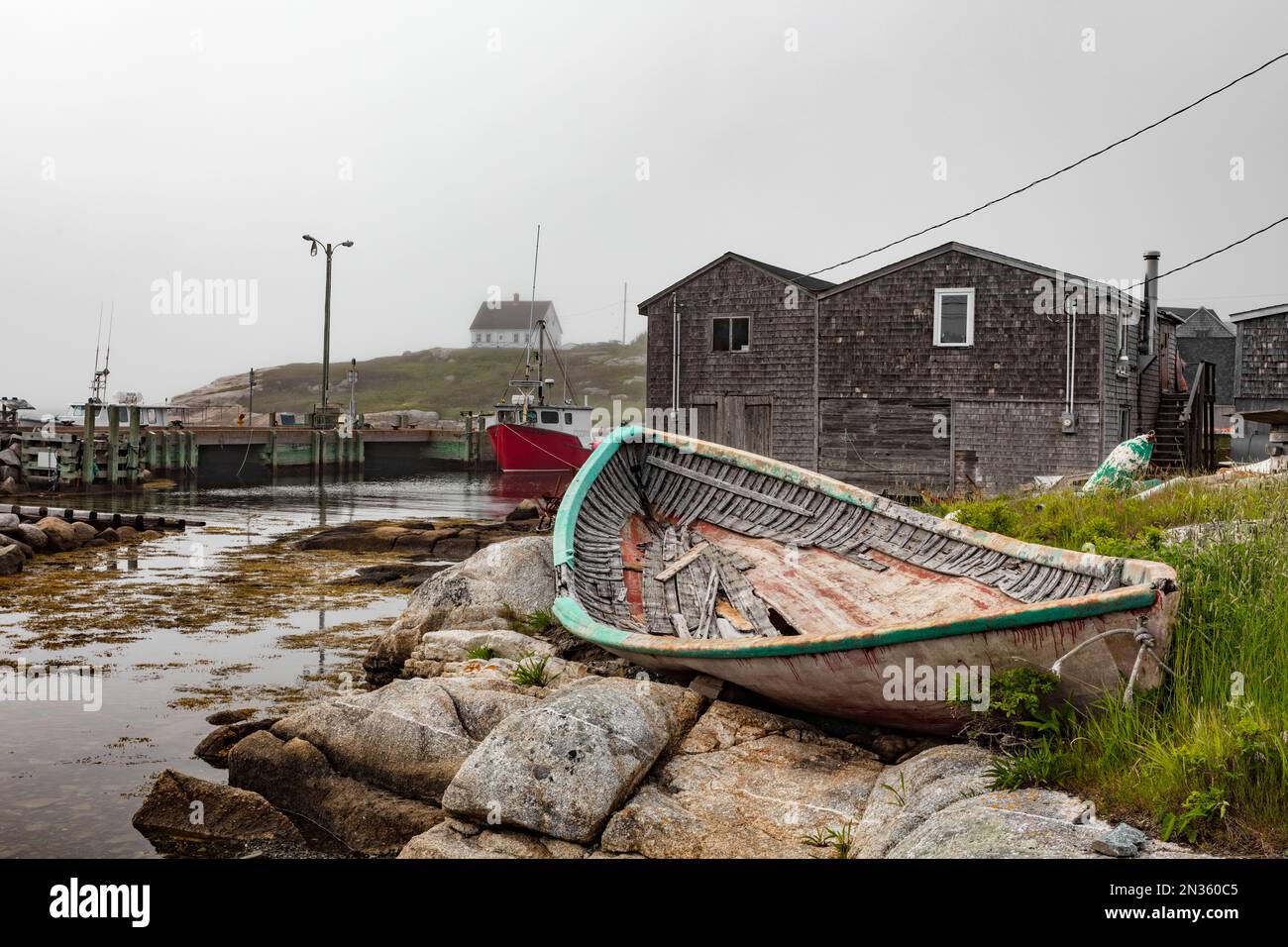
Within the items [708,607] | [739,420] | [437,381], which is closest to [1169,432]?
[739,420]

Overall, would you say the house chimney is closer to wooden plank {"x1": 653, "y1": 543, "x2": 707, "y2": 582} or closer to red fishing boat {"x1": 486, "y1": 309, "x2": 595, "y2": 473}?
wooden plank {"x1": 653, "y1": 543, "x2": 707, "y2": 582}

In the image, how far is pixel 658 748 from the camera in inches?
263

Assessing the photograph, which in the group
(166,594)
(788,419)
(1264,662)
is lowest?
(166,594)

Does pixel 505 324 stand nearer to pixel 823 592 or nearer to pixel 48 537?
pixel 48 537

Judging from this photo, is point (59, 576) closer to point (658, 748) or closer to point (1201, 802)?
point (658, 748)

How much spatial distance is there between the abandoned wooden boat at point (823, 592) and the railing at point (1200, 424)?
20.6 meters

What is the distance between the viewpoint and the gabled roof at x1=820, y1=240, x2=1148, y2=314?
23891mm

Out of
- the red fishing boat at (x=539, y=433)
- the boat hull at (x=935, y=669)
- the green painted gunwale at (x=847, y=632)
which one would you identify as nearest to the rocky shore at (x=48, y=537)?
the green painted gunwale at (x=847, y=632)

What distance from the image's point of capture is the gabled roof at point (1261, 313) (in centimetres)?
2641

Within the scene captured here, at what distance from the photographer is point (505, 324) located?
423ft

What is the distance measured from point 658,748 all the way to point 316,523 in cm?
2381

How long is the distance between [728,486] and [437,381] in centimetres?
10344
